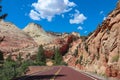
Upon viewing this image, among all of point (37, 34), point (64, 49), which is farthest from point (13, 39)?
point (37, 34)

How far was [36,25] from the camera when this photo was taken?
196 metres

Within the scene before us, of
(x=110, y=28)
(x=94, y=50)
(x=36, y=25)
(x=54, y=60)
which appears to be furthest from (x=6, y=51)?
(x=110, y=28)

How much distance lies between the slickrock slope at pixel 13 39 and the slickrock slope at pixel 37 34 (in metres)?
5.03

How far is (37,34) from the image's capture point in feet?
611

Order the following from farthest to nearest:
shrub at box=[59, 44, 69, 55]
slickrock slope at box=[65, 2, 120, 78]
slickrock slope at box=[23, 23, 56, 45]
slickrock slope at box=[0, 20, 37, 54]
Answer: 1. slickrock slope at box=[23, 23, 56, 45]
2. shrub at box=[59, 44, 69, 55]
3. slickrock slope at box=[0, 20, 37, 54]
4. slickrock slope at box=[65, 2, 120, 78]

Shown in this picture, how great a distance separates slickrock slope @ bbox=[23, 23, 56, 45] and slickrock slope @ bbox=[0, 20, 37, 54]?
503 centimetres

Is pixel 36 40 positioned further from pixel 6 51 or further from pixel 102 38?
pixel 102 38

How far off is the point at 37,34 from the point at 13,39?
102 ft

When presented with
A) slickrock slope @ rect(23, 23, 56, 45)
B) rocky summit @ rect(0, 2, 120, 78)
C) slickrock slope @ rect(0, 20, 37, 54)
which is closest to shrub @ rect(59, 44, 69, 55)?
rocky summit @ rect(0, 2, 120, 78)

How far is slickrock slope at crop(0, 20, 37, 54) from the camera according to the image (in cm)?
14729

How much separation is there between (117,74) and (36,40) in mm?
152790

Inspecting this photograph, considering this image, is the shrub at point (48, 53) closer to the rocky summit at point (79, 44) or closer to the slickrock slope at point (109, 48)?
the rocky summit at point (79, 44)

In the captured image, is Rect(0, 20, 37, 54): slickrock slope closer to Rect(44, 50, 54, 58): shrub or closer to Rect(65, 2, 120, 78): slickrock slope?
Rect(44, 50, 54, 58): shrub

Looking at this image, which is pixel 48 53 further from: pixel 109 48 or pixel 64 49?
pixel 109 48
